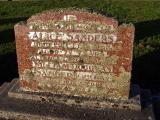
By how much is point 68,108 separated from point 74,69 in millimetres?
752

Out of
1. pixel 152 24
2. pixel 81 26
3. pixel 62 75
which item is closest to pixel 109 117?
pixel 62 75

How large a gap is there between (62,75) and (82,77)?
1.30ft

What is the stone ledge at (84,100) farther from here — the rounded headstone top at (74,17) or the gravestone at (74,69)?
the rounded headstone top at (74,17)

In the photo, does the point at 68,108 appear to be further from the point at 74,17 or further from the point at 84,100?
the point at 74,17

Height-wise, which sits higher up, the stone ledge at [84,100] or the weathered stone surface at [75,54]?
the weathered stone surface at [75,54]

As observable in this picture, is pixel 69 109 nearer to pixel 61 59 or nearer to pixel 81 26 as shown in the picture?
pixel 61 59

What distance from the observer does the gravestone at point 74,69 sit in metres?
7.07

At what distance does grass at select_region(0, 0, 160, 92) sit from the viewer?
1039 cm

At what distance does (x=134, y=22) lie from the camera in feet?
49.7

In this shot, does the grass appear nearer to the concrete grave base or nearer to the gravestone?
the gravestone

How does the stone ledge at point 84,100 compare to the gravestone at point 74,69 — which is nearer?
the gravestone at point 74,69

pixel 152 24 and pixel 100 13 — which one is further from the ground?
pixel 100 13

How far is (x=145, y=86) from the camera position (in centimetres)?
967

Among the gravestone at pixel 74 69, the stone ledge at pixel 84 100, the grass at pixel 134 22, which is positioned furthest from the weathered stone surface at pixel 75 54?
the grass at pixel 134 22
